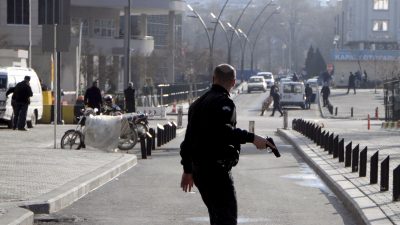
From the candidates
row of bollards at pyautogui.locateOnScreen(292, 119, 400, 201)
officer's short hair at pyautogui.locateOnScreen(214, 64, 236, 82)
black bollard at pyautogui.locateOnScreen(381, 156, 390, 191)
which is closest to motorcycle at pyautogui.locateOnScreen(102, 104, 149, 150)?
row of bollards at pyautogui.locateOnScreen(292, 119, 400, 201)

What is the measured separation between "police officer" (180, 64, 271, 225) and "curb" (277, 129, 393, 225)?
3621 millimetres

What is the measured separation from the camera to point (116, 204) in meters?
15.3

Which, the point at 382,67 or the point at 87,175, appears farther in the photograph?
the point at 382,67

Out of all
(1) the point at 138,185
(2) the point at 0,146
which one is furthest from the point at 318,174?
(2) the point at 0,146

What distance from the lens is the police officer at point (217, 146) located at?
932 centimetres

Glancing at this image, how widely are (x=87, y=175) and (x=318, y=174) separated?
496 centimetres

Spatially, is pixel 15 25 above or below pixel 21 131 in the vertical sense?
above

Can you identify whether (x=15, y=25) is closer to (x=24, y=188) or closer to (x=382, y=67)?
(x=382, y=67)

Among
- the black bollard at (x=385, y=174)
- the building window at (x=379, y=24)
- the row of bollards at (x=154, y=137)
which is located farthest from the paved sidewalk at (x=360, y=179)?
the building window at (x=379, y=24)

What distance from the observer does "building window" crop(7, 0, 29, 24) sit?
247 ft

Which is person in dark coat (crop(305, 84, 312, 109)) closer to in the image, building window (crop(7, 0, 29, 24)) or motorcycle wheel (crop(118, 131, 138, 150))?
building window (crop(7, 0, 29, 24))

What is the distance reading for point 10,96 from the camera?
3684cm

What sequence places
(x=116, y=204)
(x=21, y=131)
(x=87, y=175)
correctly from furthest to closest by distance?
(x=21, y=131)
(x=87, y=175)
(x=116, y=204)

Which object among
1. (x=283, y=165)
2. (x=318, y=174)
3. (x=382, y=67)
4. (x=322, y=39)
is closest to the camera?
(x=318, y=174)
